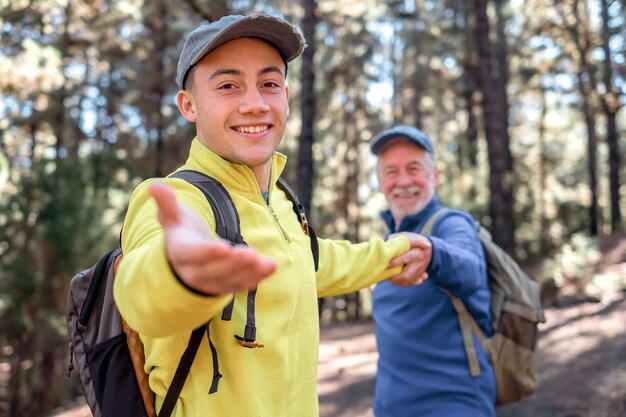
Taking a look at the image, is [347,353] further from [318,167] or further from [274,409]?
[318,167]

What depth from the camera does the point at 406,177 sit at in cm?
318

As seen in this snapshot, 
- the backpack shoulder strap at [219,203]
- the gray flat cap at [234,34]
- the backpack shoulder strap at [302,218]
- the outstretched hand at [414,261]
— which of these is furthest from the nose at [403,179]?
the backpack shoulder strap at [219,203]

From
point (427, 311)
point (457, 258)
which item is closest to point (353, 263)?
point (457, 258)

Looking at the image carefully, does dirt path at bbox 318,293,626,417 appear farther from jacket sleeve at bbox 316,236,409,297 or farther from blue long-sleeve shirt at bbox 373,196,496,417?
jacket sleeve at bbox 316,236,409,297

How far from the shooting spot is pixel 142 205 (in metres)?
1.44

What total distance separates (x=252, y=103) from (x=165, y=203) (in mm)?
786

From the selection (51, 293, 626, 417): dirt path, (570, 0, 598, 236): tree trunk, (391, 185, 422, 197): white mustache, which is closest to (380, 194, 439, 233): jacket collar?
(391, 185, 422, 197): white mustache

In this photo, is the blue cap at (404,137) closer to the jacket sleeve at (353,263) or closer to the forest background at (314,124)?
the jacket sleeve at (353,263)

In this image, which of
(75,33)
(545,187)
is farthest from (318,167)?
(75,33)

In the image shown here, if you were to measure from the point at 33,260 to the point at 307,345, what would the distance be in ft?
33.3

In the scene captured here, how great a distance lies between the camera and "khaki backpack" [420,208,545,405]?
→ 9.52 feet

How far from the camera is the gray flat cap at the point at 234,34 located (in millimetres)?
1629

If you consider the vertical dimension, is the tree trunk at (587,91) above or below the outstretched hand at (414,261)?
above

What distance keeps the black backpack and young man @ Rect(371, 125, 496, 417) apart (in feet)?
4.13
